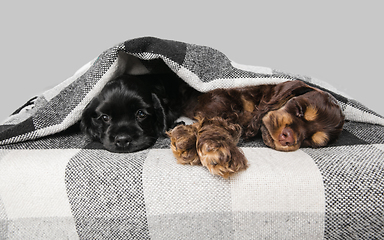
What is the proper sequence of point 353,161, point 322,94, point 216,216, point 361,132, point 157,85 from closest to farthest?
1. point 216,216
2. point 353,161
3. point 322,94
4. point 361,132
5. point 157,85

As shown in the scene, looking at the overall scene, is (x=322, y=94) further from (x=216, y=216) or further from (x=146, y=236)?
(x=146, y=236)

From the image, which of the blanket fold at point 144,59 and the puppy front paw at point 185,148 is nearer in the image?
the puppy front paw at point 185,148

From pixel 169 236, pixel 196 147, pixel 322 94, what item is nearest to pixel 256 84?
pixel 322 94

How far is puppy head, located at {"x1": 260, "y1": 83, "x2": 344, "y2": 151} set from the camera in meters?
1.86

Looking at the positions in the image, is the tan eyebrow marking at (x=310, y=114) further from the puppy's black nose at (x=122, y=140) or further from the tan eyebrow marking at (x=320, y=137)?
the puppy's black nose at (x=122, y=140)

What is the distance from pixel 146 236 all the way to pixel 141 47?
133cm

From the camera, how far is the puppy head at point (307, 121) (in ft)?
6.11

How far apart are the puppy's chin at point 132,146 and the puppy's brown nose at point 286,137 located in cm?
93

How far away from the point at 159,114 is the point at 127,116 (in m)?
0.28

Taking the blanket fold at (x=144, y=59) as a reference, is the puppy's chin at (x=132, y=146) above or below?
below

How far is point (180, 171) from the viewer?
159 centimetres

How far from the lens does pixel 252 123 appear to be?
2.11 metres

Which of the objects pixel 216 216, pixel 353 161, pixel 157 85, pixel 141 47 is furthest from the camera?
pixel 157 85

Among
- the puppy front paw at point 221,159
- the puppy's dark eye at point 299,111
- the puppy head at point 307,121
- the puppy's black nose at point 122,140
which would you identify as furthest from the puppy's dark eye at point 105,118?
the puppy's dark eye at point 299,111
